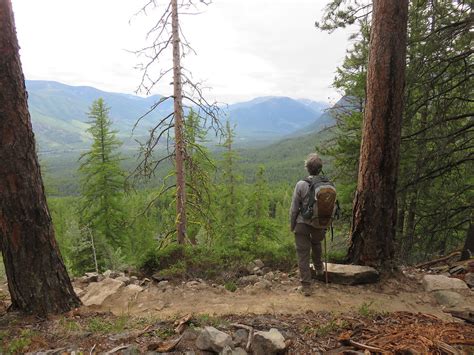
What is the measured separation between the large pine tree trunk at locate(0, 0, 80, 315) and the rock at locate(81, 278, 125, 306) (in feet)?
2.78

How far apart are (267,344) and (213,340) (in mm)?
524

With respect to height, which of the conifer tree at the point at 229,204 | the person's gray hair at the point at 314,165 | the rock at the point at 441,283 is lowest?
the conifer tree at the point at 229,204

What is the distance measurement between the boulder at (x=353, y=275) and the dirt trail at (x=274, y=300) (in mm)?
91

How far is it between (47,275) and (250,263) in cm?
359

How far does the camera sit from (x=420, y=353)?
2969 millimetres

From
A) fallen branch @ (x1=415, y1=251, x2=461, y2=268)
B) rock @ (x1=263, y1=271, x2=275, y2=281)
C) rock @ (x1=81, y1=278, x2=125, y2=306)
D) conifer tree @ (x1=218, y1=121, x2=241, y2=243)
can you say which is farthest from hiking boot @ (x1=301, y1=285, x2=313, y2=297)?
conifer tree @ (x1=218, y1=121, x2=241, y2=243)

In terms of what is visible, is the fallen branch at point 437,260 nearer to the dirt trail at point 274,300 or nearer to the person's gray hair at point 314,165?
the dirt trail at point 274,300

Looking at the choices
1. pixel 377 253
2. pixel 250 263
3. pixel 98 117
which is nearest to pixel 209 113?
pixel 250 263

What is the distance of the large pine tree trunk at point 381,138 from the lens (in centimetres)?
486

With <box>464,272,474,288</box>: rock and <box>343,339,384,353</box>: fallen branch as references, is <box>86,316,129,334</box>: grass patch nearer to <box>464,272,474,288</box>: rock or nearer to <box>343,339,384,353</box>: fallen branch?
<box>343,339,384,353</box>: fallen branch

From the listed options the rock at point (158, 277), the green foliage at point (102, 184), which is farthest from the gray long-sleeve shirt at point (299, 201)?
the green foliage at point (102, 184)

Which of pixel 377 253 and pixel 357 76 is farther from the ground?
pixel 357 76

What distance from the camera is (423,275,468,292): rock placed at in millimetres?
5129

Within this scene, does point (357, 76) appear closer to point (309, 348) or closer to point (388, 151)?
point (388, 151)
